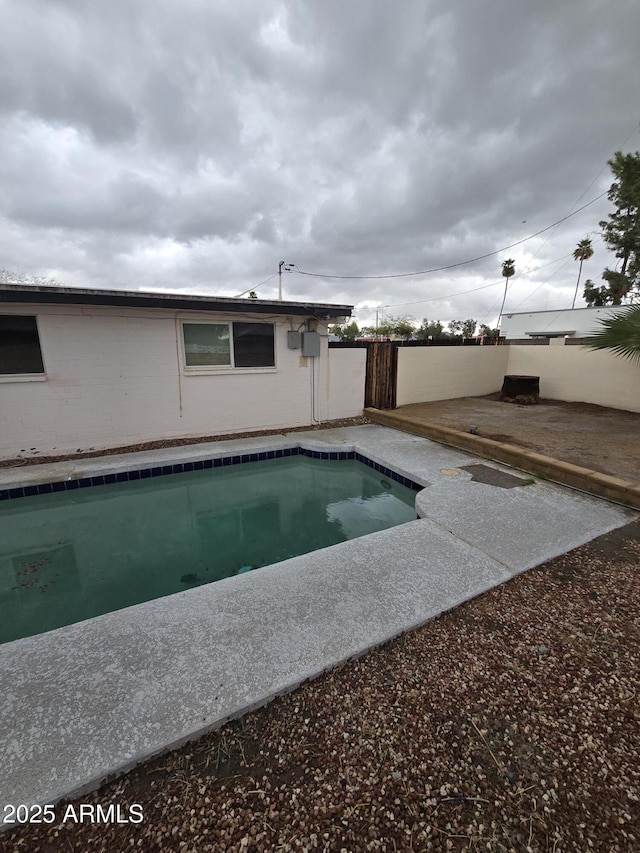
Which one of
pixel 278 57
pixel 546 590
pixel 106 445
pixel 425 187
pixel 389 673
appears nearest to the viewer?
pixel 389 673

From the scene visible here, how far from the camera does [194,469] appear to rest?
5.48 m

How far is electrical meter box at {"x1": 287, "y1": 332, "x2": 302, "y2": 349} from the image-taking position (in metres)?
6.69

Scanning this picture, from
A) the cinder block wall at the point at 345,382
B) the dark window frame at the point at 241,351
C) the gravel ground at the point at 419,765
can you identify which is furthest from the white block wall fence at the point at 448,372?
the gravel ground at the point at 419,765

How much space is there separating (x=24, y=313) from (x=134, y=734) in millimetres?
5517

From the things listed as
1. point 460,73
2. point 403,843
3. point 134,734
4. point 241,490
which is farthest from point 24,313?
point 460,73

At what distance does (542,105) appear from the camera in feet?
24.2

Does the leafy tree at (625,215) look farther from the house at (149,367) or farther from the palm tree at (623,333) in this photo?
the house at (149,367)

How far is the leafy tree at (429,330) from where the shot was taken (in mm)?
37750

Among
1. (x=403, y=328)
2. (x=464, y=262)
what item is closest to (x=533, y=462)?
(x=464, y=262)

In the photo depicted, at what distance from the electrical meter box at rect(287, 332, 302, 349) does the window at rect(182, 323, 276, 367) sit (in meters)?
0.30

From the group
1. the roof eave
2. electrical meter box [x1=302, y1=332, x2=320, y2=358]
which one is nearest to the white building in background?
electrical meter box [x1=302, y1=332, x2=320, y2=358]

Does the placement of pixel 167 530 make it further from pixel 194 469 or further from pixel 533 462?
pixel 533 462

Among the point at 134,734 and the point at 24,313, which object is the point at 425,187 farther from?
the point at 134,734

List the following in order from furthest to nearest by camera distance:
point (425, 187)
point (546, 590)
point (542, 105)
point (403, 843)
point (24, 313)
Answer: point (425, 187) → point (542, 105) → point (24, 313) → point (546, 590) → point (403, 843)
